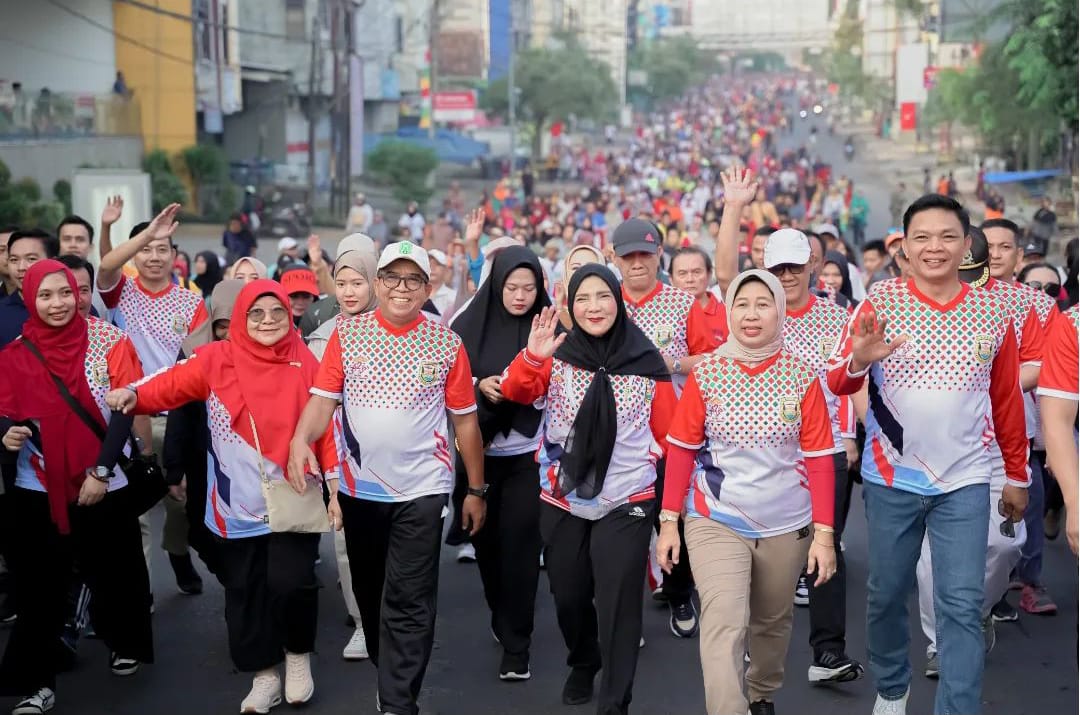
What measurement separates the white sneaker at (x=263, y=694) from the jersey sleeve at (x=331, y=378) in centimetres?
128

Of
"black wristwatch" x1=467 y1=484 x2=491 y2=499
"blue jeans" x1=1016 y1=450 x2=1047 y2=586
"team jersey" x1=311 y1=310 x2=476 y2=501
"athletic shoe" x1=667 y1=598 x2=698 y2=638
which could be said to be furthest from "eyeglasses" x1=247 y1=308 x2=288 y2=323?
"blue jeans" x1=1016 y1=450 x2=1047 y2=586

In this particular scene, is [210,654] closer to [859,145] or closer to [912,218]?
[912,218]

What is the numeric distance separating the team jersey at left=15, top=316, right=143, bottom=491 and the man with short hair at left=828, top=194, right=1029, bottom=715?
302 centimetres

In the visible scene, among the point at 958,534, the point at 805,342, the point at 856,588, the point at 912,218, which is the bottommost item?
the point at 856,588

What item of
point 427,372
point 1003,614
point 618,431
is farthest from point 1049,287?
point 427,372

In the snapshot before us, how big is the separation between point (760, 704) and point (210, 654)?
2.77 m

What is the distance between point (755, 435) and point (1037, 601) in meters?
3.14

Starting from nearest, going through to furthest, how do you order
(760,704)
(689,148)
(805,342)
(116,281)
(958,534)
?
1. (958,534)
2. (760,704)
3. (805,342)
4. (116,281)
5. (689,148)

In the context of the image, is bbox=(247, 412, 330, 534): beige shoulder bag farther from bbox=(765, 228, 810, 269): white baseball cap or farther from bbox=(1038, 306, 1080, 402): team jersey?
bbox=(1038, 306, 1080, 402): team jersey

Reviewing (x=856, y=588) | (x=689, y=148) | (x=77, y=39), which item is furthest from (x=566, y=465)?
(x=689, y=148)

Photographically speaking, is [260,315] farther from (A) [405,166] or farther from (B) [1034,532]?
(A) [405,166]

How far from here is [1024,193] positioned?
127ft

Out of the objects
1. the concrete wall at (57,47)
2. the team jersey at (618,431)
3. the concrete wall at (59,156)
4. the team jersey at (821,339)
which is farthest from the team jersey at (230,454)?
the concrete wall at (57,47)

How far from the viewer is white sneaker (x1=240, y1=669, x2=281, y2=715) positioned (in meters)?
6.25
